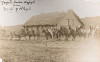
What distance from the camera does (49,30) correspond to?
12.4ft

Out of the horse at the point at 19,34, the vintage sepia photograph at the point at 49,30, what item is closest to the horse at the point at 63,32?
the vintage sepia photograph at the point at 49,30

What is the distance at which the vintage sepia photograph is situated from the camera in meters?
3.72

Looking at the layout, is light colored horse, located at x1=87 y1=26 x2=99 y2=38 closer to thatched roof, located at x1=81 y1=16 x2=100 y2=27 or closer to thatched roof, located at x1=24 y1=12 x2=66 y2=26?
thatched roof, located at x1=81 y1=16 x2=100 y2=27

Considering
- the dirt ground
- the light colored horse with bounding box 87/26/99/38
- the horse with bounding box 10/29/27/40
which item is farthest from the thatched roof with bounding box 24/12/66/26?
the light colored horse with bounding box 87/26/99/38

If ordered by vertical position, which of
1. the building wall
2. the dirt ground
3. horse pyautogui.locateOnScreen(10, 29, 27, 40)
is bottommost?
the dirt ground

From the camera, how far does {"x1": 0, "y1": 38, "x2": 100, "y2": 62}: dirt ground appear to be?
3721 millimetres

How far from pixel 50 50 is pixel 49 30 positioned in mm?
296

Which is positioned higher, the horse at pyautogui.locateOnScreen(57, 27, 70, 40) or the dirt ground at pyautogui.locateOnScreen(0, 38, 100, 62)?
the horse at pyautogui.locateOnScreen(57, 27, 70, 40)

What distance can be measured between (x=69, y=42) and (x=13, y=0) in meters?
1.05

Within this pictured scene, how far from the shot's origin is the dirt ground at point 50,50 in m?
3.72

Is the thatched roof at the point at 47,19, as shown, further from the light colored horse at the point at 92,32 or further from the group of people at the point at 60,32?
the light colored horse at the point at 92,32

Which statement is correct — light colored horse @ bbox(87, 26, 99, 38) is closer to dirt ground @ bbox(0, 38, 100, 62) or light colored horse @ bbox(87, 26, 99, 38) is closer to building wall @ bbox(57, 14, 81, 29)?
dirt ground @ bbox(0, 38, 100, 62)

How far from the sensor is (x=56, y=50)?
3.76 metres

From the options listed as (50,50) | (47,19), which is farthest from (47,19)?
(50,50)
